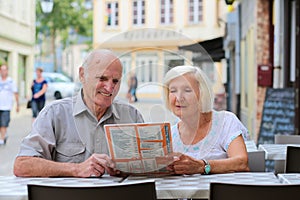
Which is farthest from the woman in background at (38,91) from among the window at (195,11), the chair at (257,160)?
the window at (195,11)

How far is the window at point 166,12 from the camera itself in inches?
1027

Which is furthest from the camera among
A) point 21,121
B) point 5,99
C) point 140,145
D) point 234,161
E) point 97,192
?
point 21,121

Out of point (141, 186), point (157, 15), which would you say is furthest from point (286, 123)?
point (157, 15)

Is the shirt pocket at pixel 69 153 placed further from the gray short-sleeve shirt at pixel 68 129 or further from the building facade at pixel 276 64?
the building facade at pixel 276 64

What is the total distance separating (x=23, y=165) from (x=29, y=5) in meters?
21.8

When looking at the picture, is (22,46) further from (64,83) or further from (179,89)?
(179,89)

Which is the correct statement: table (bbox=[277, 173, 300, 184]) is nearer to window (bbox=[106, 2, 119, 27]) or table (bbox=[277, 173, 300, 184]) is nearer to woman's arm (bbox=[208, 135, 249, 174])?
woman's arm (bbox=[208, 135, 249, 174])

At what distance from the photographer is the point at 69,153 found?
256 centimetres

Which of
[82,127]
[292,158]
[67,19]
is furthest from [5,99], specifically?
[67,19]

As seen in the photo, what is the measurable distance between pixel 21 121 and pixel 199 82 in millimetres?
14441

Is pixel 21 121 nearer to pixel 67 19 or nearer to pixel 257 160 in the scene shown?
pixel 257 160

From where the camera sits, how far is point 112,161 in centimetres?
221

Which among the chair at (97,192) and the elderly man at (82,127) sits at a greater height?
the elderly man at (82,127)

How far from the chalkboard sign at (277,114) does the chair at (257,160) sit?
11.5 feet
